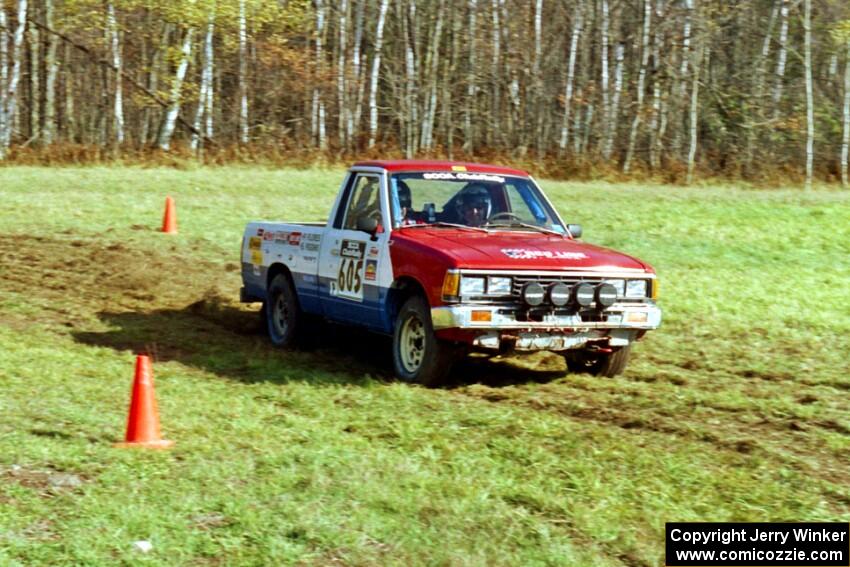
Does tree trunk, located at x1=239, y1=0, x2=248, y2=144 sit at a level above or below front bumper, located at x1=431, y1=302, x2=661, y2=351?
above

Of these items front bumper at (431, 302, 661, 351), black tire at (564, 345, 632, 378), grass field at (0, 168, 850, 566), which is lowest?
grass field at (0, 168, 850, 566)

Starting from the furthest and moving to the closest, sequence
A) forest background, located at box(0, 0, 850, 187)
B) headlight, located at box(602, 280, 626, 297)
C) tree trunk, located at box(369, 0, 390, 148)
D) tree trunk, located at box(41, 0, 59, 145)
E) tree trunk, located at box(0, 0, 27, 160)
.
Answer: tree trunk, located at box(369, 0, 390, 148) < tree trunk, located at box(41, 0, 59, 145) < forest background, located at box(0, 0, 850, 187) < tree trunk, located at box(0, 0, 27, 160) < headlight, located at box(602, 280, 626, 297)

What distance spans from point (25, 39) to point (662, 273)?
2684cm

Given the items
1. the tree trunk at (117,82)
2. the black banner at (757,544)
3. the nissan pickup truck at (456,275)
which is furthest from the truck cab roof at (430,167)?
the tree trunk at (117,82)

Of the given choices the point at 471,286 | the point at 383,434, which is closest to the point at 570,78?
the point at 471,286

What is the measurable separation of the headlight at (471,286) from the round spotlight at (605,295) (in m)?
0.97

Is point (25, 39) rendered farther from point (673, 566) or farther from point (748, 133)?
point (673, 566)

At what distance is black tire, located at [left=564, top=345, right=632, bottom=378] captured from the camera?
9.94m

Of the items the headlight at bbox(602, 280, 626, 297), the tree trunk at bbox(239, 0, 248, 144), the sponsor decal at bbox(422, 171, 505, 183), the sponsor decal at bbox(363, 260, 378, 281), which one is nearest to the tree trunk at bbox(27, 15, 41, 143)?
the tree trunk at bbox(239, 0, 248, 144)

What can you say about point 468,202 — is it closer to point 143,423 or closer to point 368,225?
point 368,225

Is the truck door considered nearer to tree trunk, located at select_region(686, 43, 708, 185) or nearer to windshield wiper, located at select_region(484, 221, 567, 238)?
windshield wiper, located at select_region(484, 221, 567, 238)

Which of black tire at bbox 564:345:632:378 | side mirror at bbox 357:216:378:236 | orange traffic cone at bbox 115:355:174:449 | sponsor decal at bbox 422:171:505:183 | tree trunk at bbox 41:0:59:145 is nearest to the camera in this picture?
orange traffic cone at bbox 115:355:174:449

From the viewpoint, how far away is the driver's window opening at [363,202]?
10.5 meters

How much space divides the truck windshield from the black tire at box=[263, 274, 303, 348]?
1.86 metres
